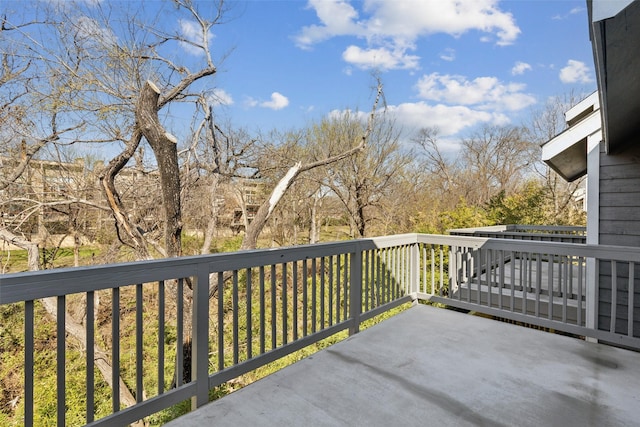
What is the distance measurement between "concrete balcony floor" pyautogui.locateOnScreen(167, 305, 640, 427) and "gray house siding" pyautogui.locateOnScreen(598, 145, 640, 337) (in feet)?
2.09

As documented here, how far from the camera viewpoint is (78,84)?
5738 mm

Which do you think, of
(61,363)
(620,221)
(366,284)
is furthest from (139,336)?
(620,221)

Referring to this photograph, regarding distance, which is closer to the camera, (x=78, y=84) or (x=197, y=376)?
(x=197, y=376)

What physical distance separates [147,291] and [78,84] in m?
4.75

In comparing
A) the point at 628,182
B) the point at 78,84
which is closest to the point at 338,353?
the point at 628,182

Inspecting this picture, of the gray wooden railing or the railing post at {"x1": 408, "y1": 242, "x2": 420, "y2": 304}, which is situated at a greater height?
the gray wooden railing

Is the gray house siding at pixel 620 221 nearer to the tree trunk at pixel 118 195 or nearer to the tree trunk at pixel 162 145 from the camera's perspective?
the tree trunk at pixel 162 145

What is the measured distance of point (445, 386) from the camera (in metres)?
2.17

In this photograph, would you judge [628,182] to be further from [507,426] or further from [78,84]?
[78,84]

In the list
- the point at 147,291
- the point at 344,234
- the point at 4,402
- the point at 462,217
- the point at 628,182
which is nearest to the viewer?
the point at 628,182

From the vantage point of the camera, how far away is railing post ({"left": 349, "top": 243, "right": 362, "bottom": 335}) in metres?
3.14

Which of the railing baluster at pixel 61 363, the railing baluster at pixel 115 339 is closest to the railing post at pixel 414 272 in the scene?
the railing baluster at pixel 115 339

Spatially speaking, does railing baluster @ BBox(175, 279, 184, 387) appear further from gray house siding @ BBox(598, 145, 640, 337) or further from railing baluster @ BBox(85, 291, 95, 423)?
gray house siding @ BBox(598, 145, 640, 337)

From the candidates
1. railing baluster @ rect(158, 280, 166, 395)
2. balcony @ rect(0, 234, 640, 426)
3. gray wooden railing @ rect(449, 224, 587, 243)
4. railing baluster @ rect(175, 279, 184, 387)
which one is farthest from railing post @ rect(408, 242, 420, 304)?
railing baluster @ rect(158, 280, 166, 395)
